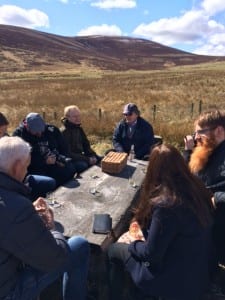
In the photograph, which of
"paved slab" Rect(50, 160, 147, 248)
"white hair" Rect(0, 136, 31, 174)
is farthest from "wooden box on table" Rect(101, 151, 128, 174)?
"white hair" Rect(0, 136, 31, 174)

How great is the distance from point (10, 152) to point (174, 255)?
1.33 meters

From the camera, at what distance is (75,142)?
268 inches

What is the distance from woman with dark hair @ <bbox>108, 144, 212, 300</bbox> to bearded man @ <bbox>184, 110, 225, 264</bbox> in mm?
698

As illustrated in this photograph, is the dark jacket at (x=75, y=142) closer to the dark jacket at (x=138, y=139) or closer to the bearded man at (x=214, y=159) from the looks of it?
the dark jacket at (x=138, y=139)

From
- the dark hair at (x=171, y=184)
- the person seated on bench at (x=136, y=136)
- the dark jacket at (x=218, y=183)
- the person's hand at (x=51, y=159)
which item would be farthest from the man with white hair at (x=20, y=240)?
the person seated on bench at (x=136, y=136)

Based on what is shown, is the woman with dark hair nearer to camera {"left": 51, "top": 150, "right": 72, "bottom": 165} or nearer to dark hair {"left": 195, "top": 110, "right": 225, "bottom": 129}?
dark hair {"left": 195, "top": 110, "right": 225, "bottom": 129}

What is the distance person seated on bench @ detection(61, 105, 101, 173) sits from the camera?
6.42 m

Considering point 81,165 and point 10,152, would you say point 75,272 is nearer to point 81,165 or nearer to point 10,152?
point 10,152

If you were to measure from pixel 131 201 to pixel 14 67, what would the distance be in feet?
236

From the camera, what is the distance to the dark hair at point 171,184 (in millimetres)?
2838

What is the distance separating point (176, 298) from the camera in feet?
9.80

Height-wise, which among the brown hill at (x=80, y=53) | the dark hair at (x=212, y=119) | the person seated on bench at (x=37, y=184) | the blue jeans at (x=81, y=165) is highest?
the dark hair at (x=212, y=119)

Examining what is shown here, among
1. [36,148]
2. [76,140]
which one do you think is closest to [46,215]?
[36,148]

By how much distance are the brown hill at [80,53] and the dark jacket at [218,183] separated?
70.1 metres
